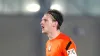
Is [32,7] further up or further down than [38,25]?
further up

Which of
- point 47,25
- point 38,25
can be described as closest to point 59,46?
point 47,25

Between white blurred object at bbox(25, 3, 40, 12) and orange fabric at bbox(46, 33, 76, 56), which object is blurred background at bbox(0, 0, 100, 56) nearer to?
white blurred object at bbox(25, 3, 40, 12)

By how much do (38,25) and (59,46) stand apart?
256 centimetres

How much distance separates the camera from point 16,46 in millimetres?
5207

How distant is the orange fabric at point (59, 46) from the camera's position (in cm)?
257

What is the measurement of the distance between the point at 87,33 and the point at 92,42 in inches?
7.2

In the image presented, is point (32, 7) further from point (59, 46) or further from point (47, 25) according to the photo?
point (59, 46)

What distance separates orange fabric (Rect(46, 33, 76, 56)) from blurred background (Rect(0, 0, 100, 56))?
240 centimetres

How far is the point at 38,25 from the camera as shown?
5156 mm

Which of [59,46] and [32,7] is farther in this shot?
[32,7]

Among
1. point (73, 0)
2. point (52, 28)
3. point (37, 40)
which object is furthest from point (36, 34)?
point (52, 28)

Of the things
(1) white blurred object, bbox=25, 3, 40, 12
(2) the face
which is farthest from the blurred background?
(2) the face

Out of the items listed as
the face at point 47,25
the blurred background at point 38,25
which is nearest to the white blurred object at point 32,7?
the blurred background at point 38,25

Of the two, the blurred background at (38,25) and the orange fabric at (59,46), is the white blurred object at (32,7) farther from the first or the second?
the orange fabric at (59,46)
